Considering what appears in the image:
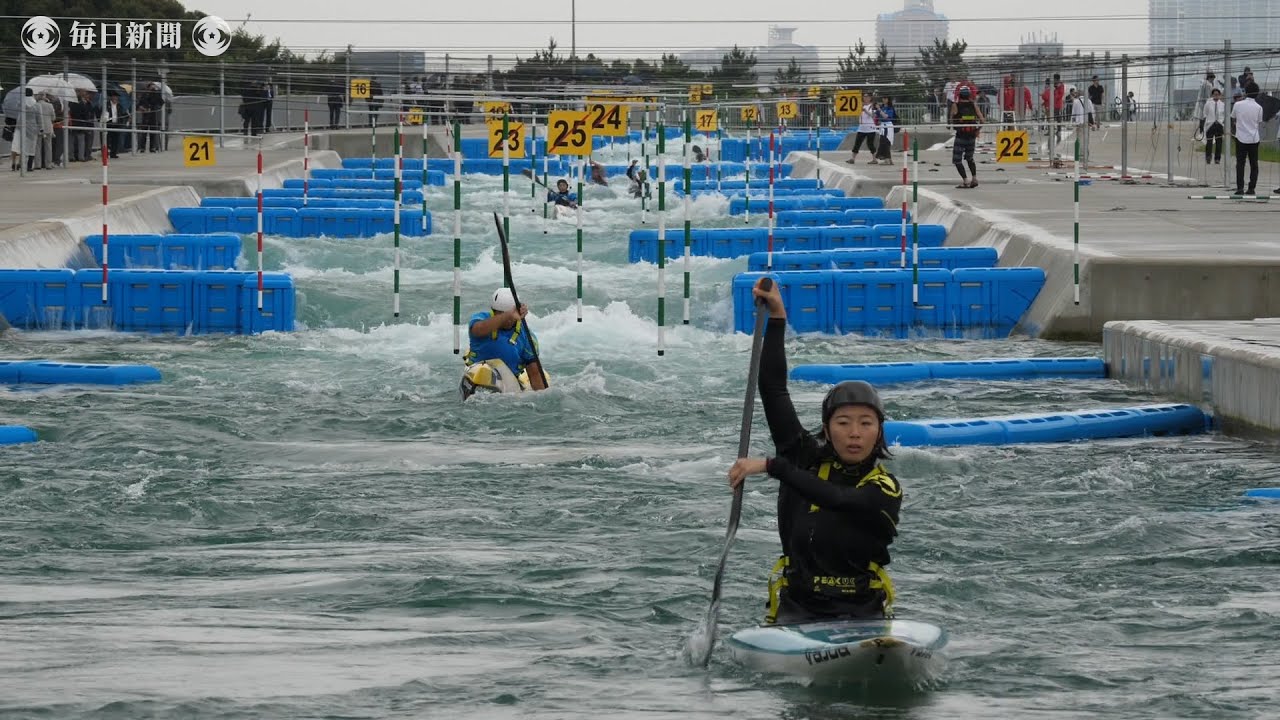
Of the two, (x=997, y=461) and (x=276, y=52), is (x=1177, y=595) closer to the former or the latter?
(x=997, y=461)

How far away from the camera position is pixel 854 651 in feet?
21.0

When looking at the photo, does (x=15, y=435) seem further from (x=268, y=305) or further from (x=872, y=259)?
(x=872, y=259)

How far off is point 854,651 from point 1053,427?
6167 mm

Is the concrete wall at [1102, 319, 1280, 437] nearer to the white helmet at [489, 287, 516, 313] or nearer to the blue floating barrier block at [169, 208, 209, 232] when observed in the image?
the white helmet at [489, 287, 516, 313]

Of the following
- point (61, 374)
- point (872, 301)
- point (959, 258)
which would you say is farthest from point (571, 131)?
point (959, 258)

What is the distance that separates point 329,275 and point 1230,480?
13.4 meters

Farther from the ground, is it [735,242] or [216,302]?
[735,242]

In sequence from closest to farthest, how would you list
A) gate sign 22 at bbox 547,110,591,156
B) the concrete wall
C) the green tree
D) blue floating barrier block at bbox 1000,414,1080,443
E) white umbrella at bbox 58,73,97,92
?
the concrete wall → blue floating barrier block at bbox 1000,414,1080,443 → gate sign 22 at bbox 547,110,591,156 → white umbrella at bbox 58,73,97,92 → the green tree

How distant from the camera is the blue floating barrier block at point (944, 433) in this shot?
465 inches

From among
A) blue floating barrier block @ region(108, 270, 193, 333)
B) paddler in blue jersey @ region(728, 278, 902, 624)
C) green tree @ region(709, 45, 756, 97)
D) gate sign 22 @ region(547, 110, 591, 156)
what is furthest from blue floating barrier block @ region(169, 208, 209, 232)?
green tree @ region(709, 45, 756, 97)

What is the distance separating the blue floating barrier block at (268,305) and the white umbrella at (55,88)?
13.3 meters

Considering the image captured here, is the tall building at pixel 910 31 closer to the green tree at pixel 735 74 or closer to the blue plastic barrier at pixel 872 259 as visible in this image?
the green tree at pixel 735 74

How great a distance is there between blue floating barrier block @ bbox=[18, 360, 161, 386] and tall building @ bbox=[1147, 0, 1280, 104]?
16.9m

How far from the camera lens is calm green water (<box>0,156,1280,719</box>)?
22.5 feet
